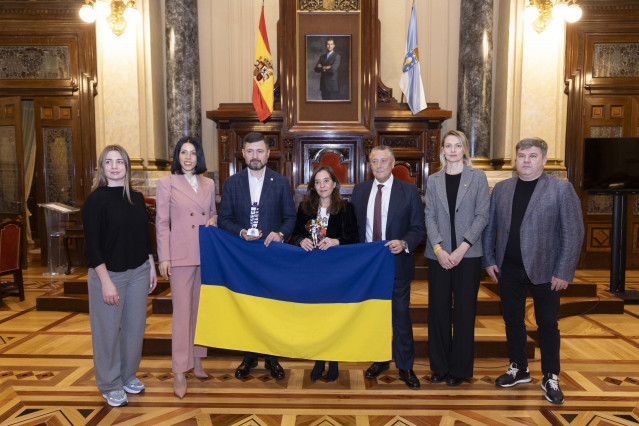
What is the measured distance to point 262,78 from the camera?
6688 mm

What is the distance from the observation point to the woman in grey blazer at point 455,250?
298cm

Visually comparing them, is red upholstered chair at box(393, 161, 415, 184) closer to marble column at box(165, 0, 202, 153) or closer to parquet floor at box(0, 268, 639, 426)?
parquet floor at box(0, 268, 639, 426)

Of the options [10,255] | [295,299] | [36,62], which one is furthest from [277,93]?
[295,299]

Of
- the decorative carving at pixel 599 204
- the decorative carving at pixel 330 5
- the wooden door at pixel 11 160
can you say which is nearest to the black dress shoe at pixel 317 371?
the decorative carving at pixel 330 5

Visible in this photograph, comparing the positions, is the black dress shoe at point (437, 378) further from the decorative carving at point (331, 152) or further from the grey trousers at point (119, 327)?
the decorative carving at point (331, 152)

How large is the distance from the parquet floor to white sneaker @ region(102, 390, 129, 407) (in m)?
0.04

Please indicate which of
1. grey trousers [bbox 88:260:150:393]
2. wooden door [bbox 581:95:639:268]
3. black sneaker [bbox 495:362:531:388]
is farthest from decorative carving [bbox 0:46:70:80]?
wooden door [bbox 581:95:639:268]

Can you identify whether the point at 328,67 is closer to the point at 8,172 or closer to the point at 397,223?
the point at 397,223

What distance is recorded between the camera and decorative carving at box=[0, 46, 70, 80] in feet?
23.7

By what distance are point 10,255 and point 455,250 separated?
5271 millimetres

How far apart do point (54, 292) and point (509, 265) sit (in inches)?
200

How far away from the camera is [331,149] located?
6.85m

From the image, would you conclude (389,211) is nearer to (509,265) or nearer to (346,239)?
(346,239)

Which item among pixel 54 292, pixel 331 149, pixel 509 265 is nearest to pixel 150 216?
pixel 54 292
